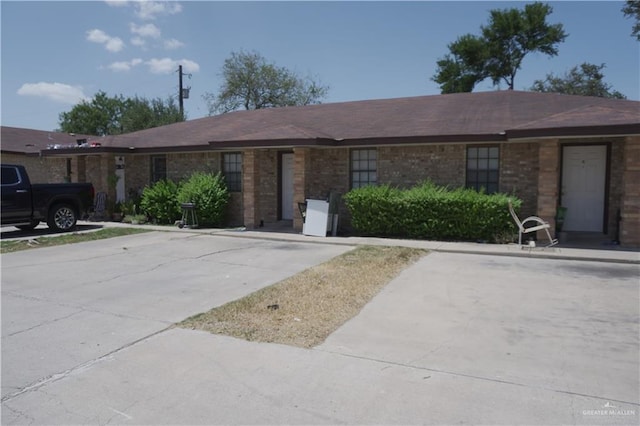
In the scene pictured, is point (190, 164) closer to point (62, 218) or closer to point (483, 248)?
point (62, 218)

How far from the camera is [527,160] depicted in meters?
12.7

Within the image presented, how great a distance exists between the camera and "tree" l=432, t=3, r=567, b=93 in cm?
3659

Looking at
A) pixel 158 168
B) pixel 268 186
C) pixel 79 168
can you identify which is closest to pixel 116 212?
pixel 158 168

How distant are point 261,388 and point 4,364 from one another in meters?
2.55

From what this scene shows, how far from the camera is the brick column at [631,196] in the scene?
10.7 metres

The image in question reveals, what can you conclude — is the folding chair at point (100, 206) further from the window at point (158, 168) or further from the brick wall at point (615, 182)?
the brick wall at point (615, 182)

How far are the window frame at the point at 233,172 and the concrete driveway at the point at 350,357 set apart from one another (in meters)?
7.97

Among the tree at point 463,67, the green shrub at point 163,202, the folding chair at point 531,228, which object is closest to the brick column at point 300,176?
the green shrub at point 163,202

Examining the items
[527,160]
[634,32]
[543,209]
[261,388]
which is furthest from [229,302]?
[634,32]

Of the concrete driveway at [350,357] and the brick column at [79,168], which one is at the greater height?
the brick column at [79,168]

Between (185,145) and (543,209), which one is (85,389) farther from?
(185,145)

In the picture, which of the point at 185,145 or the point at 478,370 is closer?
the point at 478,370

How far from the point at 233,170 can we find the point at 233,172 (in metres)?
0.07

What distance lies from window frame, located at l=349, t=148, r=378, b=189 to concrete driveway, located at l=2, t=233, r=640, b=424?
6367 millimetres
